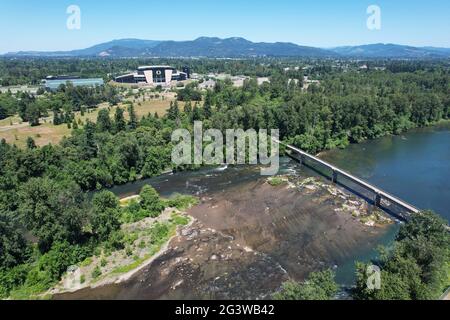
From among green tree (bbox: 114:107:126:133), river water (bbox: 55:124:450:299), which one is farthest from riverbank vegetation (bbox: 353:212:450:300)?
green tree (bbox: 114:107:126:133)

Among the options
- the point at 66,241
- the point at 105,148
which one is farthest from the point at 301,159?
the point at 66,241

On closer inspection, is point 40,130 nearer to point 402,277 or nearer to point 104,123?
point 104,123

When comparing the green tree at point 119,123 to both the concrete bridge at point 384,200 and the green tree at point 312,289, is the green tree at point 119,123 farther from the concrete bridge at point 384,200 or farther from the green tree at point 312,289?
the green tree at point 312,289

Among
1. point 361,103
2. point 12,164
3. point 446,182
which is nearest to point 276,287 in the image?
point 446,182

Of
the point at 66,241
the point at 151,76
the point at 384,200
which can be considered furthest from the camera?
the point at 151,76

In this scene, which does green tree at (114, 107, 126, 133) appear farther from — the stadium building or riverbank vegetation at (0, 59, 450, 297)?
the stadium building
